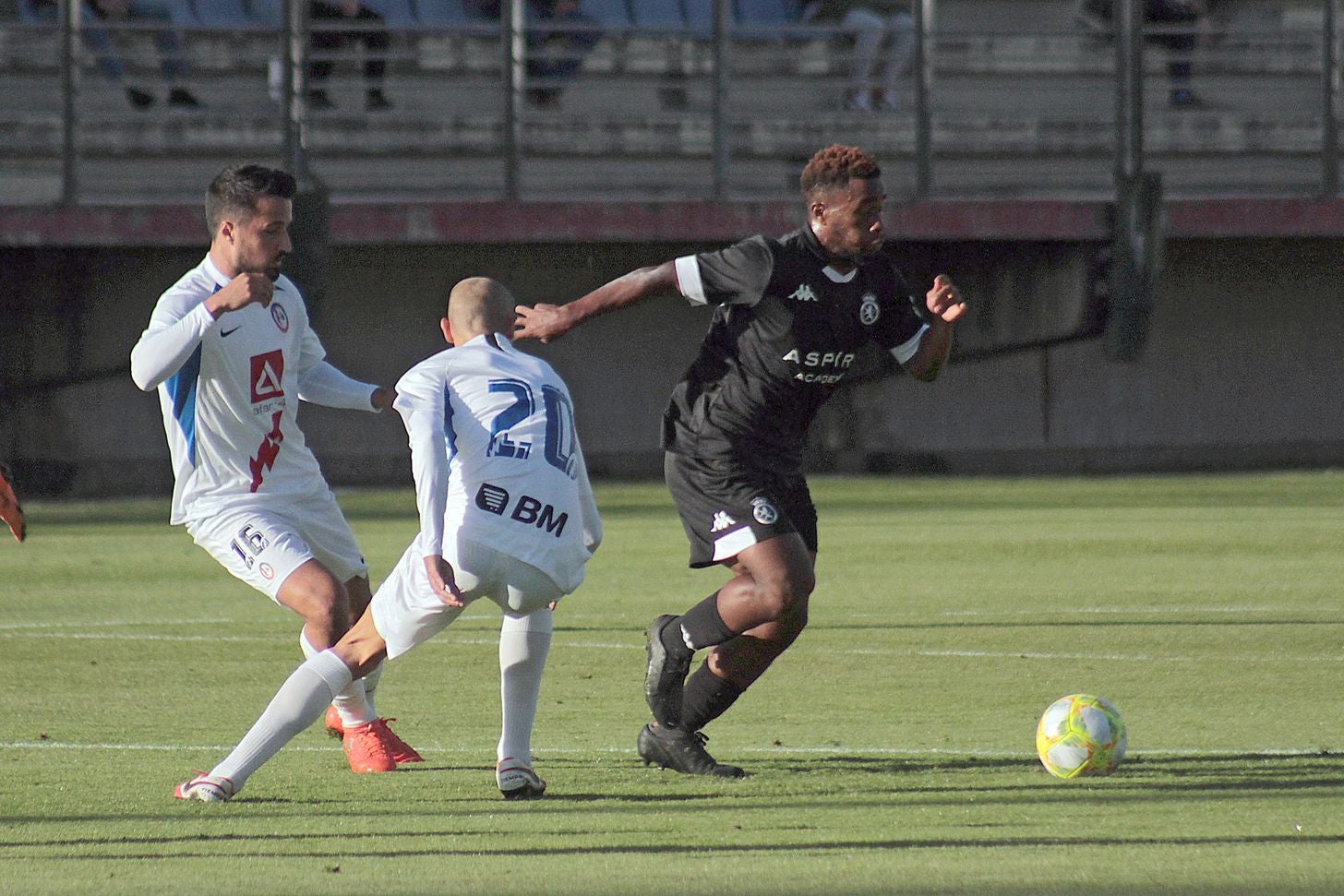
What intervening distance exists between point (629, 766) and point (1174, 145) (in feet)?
58.4

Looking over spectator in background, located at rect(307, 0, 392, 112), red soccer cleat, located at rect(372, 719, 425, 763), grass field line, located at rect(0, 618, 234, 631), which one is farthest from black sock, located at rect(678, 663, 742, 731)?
spectator in background, located at rect(307, 0, 392, 112)

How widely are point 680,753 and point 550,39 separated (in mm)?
16928

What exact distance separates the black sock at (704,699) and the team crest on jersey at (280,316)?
1.74 meters

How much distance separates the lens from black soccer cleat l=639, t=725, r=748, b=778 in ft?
20.4

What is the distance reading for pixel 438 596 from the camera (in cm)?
556

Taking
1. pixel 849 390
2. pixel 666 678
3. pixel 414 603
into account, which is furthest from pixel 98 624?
pixel 849 390

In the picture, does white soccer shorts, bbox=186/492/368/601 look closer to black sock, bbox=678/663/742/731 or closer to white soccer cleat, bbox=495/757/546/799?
white soccer cleat, bbox=495/757/546/799

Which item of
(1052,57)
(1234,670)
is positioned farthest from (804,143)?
(1234,670)

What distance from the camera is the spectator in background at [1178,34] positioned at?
22.1 meters

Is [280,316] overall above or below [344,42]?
below

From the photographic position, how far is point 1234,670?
8.62m

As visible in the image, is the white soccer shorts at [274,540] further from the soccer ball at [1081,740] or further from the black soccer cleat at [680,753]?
the soccer ball at [1081,740]

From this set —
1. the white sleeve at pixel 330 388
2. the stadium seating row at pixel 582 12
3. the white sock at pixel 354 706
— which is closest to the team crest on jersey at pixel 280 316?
the white sleeve at pixel 330 388

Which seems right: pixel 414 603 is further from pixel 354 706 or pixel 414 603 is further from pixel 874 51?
pixel 874 51
